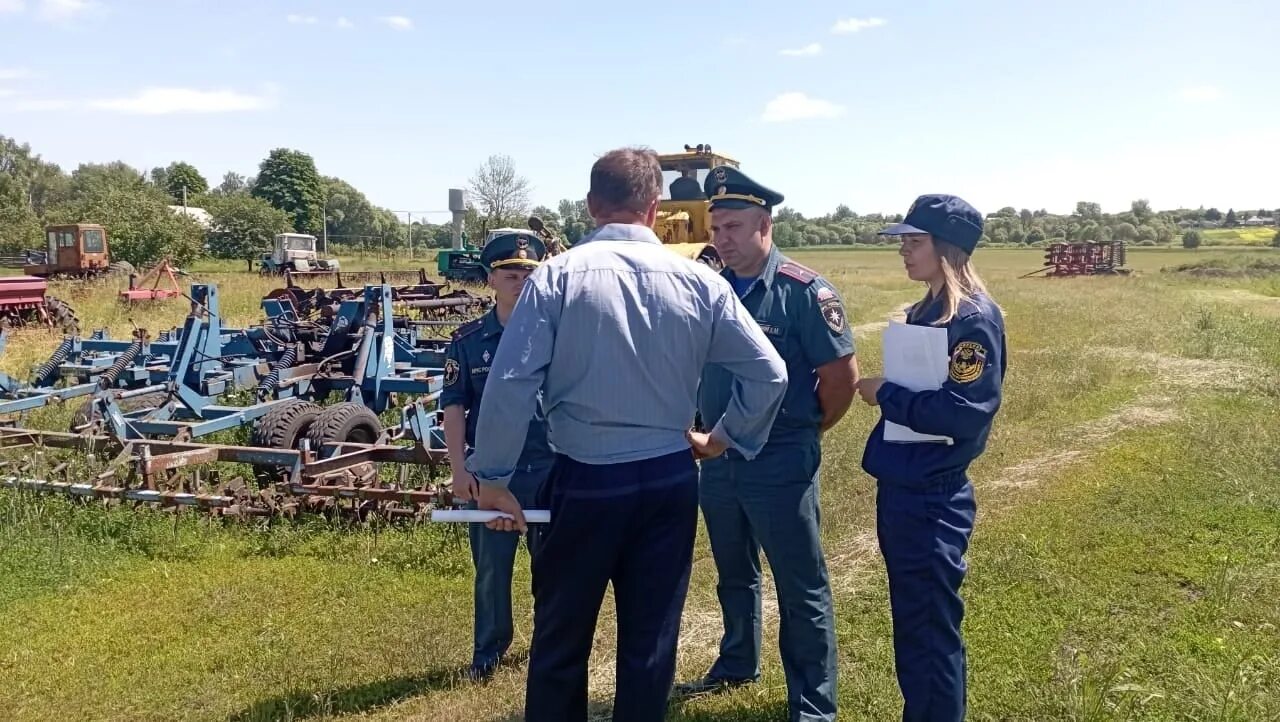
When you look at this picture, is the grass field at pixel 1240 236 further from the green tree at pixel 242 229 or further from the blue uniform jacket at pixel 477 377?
the blue uniform jacket at pixel 477 377

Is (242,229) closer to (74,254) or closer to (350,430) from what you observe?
(74,254)

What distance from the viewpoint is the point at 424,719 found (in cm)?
362

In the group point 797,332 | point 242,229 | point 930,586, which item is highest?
point 242,229

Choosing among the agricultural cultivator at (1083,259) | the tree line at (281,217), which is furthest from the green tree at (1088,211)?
the agricultural cultivator at (1083,259)

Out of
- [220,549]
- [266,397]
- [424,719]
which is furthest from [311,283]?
[424,719]

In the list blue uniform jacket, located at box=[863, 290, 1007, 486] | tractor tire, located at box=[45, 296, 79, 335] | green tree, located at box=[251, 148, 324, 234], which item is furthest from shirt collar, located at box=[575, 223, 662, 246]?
green tree, located at box=[251, 148, 324, 234]

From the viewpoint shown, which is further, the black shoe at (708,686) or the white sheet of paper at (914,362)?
the black shoe at (708,686)

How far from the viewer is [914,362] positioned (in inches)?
109

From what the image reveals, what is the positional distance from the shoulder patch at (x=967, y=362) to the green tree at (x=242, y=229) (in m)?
49.3

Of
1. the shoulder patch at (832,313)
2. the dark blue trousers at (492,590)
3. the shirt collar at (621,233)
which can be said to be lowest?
A: the dark blue trousers at (492,590)

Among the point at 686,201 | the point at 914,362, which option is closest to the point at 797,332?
the point at 914,362

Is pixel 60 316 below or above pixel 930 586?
above

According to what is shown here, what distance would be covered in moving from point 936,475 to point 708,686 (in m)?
1.55

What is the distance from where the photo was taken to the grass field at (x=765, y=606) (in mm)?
3713
